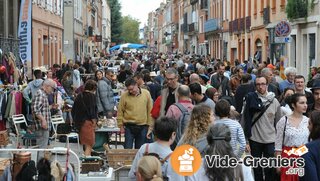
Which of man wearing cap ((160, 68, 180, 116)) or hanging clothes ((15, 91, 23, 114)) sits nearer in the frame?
man wearing cap ((160, 68, 180, 116))

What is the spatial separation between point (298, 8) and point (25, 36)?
1222cm

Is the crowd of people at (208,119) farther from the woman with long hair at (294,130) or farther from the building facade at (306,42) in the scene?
the building facade at (306,42)

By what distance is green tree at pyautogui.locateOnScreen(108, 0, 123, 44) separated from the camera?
125 meters

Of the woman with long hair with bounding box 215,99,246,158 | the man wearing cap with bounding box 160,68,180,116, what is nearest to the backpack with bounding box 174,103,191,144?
the woman with long hair with bounding box 215,99,246,158

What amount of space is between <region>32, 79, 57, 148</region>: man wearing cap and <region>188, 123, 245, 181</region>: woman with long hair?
7.25 m

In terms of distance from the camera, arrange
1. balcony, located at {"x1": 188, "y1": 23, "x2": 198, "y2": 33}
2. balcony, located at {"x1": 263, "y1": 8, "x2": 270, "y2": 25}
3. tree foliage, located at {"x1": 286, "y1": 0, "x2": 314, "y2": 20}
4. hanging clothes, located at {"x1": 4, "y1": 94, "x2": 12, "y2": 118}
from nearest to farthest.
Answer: hanging clothes, located at {"x1": 4, "y1": 94, "x2": 12, "y2": 118} → tree foliage, located at {"x1": 286, "y1": 0, "x2": 314, "y2": 20} → balcony, located at {"x1": 263, "y1": 8, "x2": 270, "y2": 25} → balcony, located at {"x1": 188, "y1": 23, "x2": 198, "y2": 33}

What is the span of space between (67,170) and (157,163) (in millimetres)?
2265

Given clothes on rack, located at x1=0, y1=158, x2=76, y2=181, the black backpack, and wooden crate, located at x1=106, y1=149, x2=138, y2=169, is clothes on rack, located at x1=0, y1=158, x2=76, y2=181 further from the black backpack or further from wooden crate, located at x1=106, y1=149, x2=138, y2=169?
wooden crate, located at x1=106, y1=149, x2=138, y2=169

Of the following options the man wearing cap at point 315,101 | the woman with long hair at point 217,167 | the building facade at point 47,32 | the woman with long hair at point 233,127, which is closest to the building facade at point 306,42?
the building facade at point 47,32

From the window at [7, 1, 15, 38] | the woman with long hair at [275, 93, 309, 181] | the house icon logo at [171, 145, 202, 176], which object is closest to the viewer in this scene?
the house icon logo at [171, 145, 202, 176]

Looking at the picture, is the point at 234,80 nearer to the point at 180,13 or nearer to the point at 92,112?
the point at 92,112

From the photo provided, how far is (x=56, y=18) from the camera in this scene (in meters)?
43.7

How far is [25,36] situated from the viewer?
869 inches

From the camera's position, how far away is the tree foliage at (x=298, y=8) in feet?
95.0
